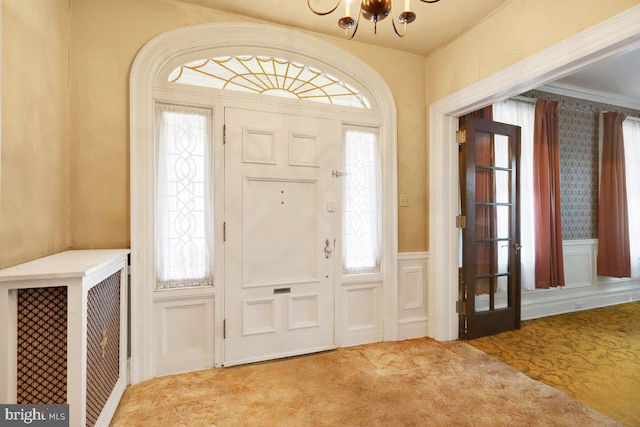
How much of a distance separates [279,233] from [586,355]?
293cm

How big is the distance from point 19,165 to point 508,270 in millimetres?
4074

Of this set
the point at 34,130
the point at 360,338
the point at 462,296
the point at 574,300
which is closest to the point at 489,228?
the point at 462,296

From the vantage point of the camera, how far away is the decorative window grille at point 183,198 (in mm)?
2439

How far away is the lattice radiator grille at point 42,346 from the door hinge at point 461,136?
3.30 m

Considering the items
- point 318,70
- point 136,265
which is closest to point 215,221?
point 136,265

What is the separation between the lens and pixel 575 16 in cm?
200

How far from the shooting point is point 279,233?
276 cm

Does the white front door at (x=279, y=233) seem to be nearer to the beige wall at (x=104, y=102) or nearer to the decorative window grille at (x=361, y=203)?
the decorative window grille at (x=361, y=203)

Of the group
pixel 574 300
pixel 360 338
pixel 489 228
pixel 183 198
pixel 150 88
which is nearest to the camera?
pixel 150 88

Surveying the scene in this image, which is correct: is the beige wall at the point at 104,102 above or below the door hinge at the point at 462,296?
above

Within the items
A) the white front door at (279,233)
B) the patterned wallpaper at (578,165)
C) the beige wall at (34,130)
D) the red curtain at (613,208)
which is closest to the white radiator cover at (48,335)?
the beige wall at (34,130)

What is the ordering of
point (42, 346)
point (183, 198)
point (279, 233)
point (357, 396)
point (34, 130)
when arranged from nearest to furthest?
point (42, 346) → point (34, 130) → point (357, 396) → point (183, 198) → point (279, 233)

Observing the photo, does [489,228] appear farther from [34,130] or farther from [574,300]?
[34,130]

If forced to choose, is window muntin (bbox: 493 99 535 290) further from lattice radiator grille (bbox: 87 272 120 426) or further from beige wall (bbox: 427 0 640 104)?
lattice radiator grille (bbox: 87 272 120 426)
